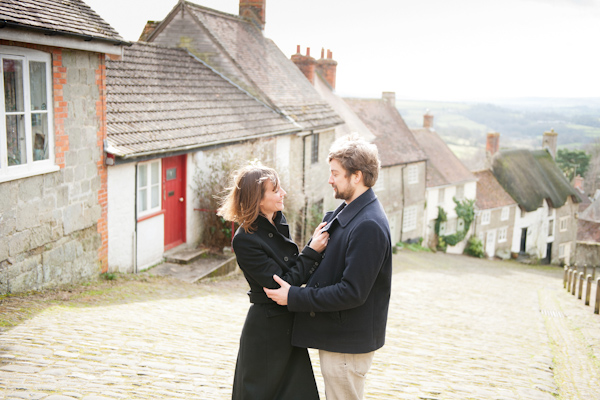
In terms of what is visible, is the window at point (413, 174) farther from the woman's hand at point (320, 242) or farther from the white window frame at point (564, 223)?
the woman's hand at point (320, 242)

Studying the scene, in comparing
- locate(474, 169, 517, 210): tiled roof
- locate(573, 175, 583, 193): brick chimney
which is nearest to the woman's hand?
locate(474, 169, 517, 210): tiled roof

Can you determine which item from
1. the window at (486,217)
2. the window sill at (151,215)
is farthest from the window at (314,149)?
the window at (486,217)

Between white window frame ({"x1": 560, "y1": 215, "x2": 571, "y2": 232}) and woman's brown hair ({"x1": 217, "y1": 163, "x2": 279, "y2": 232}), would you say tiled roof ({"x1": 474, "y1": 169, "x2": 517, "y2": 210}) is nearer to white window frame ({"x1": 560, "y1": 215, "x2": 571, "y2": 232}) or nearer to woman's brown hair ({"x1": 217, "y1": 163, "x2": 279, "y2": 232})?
white window frame ({"x1": 560, "y1": 215, "x2": 571, "y2": 232})

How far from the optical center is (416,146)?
32.3 meters

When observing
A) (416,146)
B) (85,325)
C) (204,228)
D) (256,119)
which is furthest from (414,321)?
(416,146)

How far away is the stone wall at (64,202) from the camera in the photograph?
7.21 metres

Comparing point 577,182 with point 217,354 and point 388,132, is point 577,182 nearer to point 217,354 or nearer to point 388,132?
point 388,132

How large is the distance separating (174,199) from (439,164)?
25.3 m

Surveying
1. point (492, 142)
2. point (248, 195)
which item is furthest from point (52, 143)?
point (492, 142)

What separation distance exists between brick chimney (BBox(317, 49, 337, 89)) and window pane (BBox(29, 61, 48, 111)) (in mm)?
19647

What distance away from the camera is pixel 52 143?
8.06 m

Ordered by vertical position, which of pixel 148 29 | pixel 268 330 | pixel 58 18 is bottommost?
pixel 268 330

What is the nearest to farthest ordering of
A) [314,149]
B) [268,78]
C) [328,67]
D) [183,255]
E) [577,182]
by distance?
[183,255] < [268,78] < [314,149] < [328,67] < [577,182]

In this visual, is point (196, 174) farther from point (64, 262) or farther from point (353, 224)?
point (353, 224)
